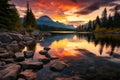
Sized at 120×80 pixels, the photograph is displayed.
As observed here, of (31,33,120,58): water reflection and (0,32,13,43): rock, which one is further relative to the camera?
(0,32,13,43): rock

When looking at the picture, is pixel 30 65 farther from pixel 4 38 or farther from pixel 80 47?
pixel 80 47

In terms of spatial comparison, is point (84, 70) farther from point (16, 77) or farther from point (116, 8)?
point (116, 8)

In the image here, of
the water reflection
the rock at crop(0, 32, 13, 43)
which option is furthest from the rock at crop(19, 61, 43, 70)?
the rock at crop(0, 32, 13, 43)

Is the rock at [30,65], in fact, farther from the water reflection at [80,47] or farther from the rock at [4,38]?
the rock at [4,38]

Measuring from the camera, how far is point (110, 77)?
35.9 ft

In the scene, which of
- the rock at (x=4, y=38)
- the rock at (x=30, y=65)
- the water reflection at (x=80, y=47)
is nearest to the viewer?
the rock at (x=30, y=65)

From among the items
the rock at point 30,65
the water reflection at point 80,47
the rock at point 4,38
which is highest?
the rock at point 4,38

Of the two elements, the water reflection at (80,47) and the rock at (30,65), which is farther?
the water reflection at (80,47)

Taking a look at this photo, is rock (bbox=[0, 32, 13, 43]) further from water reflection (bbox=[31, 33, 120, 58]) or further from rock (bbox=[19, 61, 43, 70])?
rock (bbox=[19, 61, 43, 70])

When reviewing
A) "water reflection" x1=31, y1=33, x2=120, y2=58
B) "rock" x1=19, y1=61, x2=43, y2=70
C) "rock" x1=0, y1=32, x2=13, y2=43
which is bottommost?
"water reflection" x1=31, y1=33, x2=120, y2=58

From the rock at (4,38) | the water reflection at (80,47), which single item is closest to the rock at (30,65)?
the water reflection at (80,47)

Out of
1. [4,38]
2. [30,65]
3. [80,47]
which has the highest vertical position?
[4,38]

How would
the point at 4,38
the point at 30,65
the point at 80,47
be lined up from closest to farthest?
1. the point at 30,65
2. the point at 4,38
3. the point at 80,47

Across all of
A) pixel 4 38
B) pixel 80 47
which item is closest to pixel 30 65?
pixel 4 38
